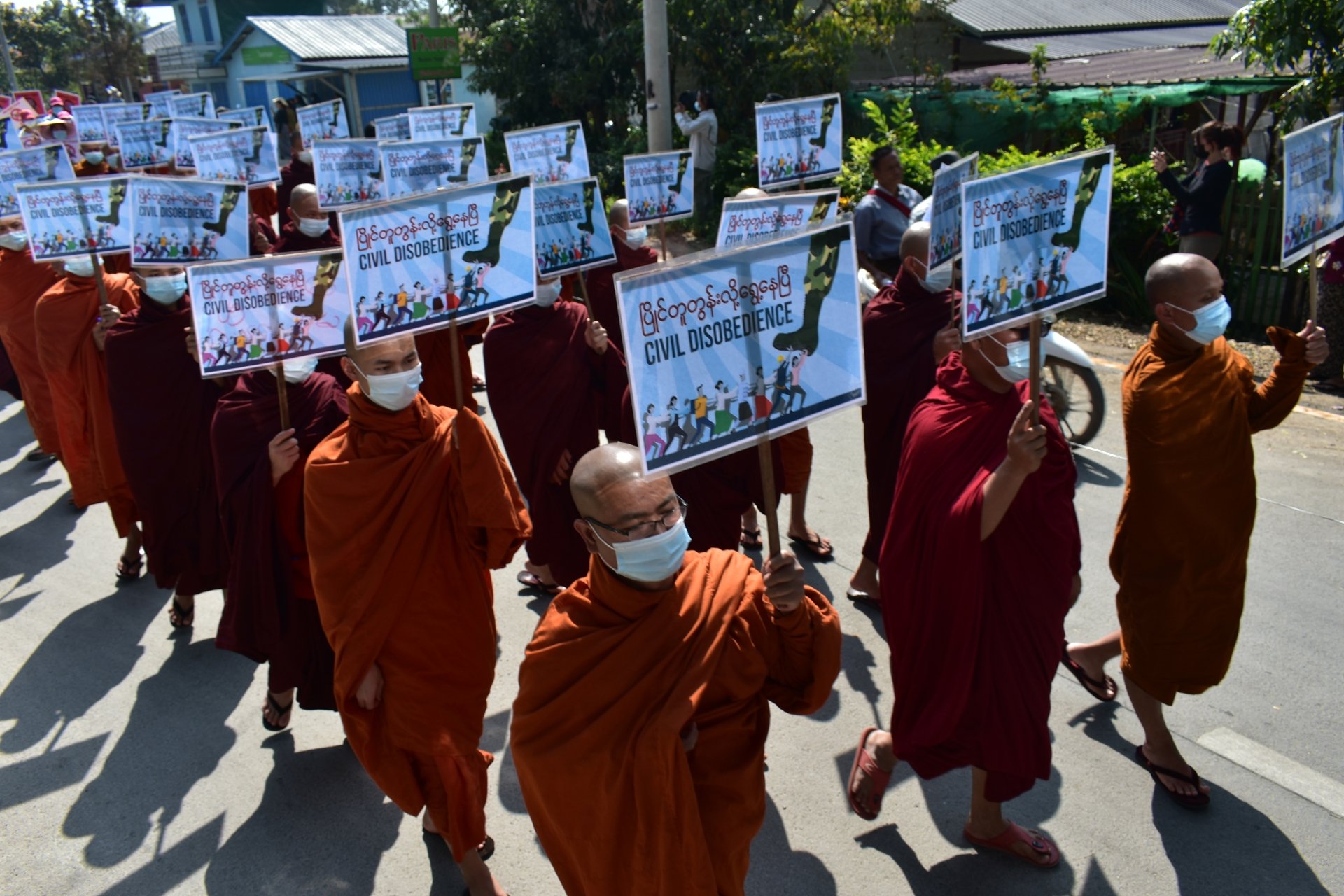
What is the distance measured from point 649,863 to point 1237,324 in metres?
8.68

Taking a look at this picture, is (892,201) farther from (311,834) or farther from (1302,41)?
(311,834)

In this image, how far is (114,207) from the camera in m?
6.18

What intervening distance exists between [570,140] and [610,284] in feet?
4.74

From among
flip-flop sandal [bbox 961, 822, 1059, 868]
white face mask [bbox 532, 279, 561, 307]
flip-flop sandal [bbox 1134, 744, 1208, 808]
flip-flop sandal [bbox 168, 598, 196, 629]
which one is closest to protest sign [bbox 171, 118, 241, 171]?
flip-flop sandal [bbox 168, 598, 196, 629]

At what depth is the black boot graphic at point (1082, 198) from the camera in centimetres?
298

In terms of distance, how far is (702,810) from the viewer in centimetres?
255

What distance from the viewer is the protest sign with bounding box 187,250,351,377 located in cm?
397

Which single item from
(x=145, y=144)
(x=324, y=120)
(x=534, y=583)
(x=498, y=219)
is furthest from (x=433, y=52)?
(x=498, y=219)

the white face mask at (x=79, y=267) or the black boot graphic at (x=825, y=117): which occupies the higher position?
the black boot graphic at (x=825, y=117)

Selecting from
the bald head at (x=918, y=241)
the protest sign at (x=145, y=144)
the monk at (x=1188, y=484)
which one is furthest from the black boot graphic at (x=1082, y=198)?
the protest sign at (x=145, y=144)

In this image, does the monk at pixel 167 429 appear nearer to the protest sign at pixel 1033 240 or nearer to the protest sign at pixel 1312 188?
the protest sign at pixel 1033 240

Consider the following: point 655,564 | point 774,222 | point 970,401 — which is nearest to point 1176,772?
point 970,401

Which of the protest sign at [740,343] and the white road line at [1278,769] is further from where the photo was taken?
the white road line at [1278,769]

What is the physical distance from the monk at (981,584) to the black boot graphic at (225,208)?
405cm
